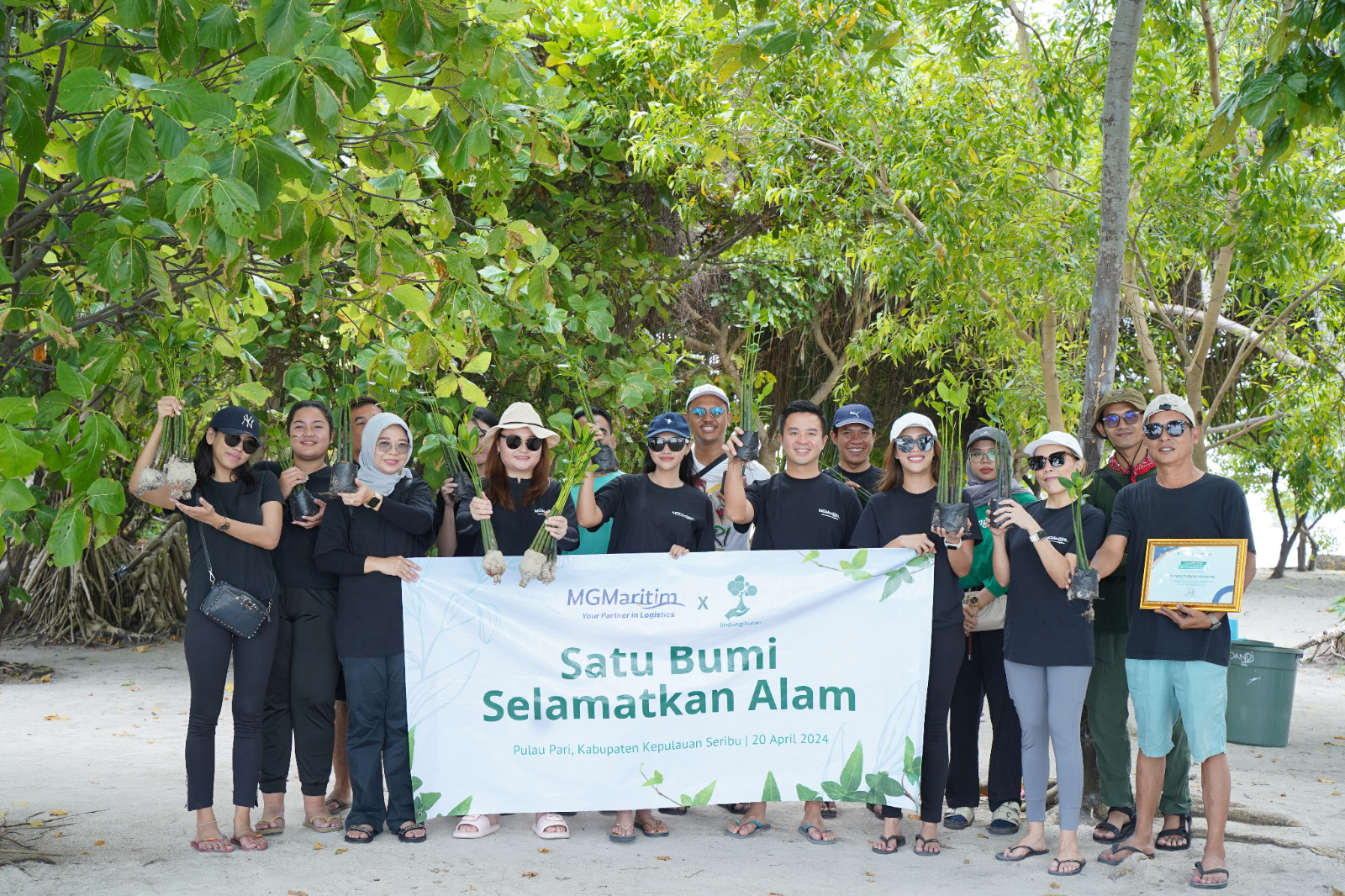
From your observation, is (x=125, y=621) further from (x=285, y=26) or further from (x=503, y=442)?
(x=285, y=26)

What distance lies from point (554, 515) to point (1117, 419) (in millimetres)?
2470

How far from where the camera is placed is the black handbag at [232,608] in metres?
4.11

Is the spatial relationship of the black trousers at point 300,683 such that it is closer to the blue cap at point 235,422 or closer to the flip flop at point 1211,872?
the blue cap at point 235,422

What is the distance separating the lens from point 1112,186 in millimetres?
4969

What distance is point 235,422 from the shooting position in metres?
4.22

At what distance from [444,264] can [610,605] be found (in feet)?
5.03

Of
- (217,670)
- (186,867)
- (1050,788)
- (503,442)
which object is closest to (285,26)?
(503,442)

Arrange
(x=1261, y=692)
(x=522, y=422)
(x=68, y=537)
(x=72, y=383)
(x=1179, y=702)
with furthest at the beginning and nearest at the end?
(x=1261, y=692) → (x=522, y=422) → (x=1179, y=702) → (x=72, y=383) → (x=68, y=537)

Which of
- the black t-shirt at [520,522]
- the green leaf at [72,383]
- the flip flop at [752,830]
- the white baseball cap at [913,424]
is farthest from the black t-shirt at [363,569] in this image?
the white baseball cap at [913,424]

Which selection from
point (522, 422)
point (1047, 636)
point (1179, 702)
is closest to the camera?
point (1179, 702)

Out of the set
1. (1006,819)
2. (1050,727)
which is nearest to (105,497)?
(1050,727)

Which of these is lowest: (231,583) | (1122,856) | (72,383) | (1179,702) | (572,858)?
(572,858)

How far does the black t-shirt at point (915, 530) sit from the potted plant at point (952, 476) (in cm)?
9

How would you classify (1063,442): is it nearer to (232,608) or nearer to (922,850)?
(922,850)
